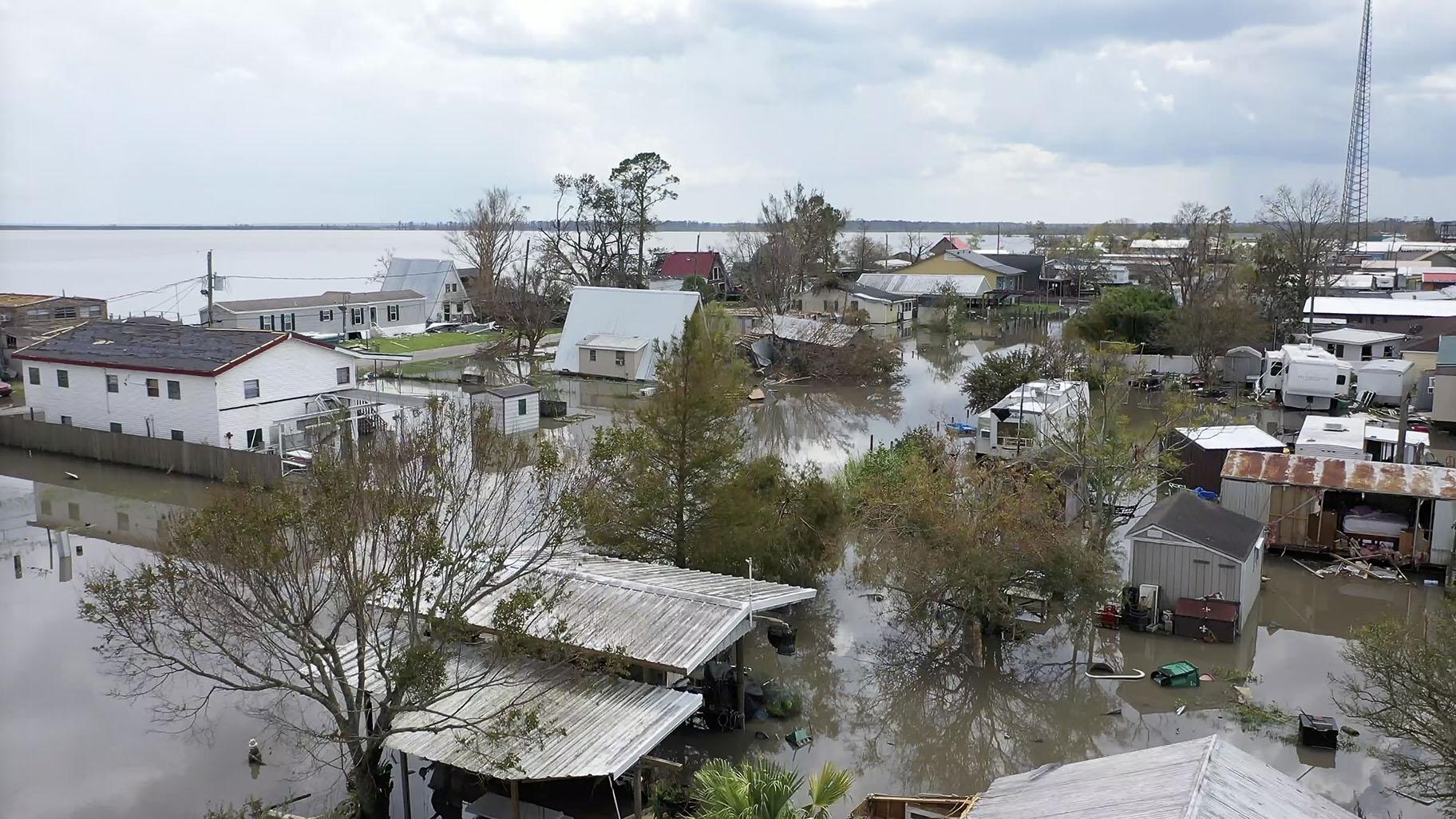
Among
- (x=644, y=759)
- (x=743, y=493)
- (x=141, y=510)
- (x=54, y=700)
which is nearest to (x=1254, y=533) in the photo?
(x=743, y=493)

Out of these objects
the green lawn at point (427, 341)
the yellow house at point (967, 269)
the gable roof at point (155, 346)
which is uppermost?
the yellow house at point (967, 269)

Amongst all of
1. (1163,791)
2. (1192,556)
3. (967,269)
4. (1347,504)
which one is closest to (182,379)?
(1192,556)

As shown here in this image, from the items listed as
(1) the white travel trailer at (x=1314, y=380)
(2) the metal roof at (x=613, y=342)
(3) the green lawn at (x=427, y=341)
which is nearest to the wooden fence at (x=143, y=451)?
(2) the metal roof at (x=613, y=342)

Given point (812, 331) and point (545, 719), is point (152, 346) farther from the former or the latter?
point (812, 331)

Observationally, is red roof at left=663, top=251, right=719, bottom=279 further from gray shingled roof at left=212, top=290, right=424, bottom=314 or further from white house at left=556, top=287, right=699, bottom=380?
white house at left=556, top=287, right=699, bottom=380

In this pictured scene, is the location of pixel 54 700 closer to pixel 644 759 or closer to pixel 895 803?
pixel 644 759

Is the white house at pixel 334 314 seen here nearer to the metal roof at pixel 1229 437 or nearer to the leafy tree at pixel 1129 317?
the leafy tree at pixel 1129 317
